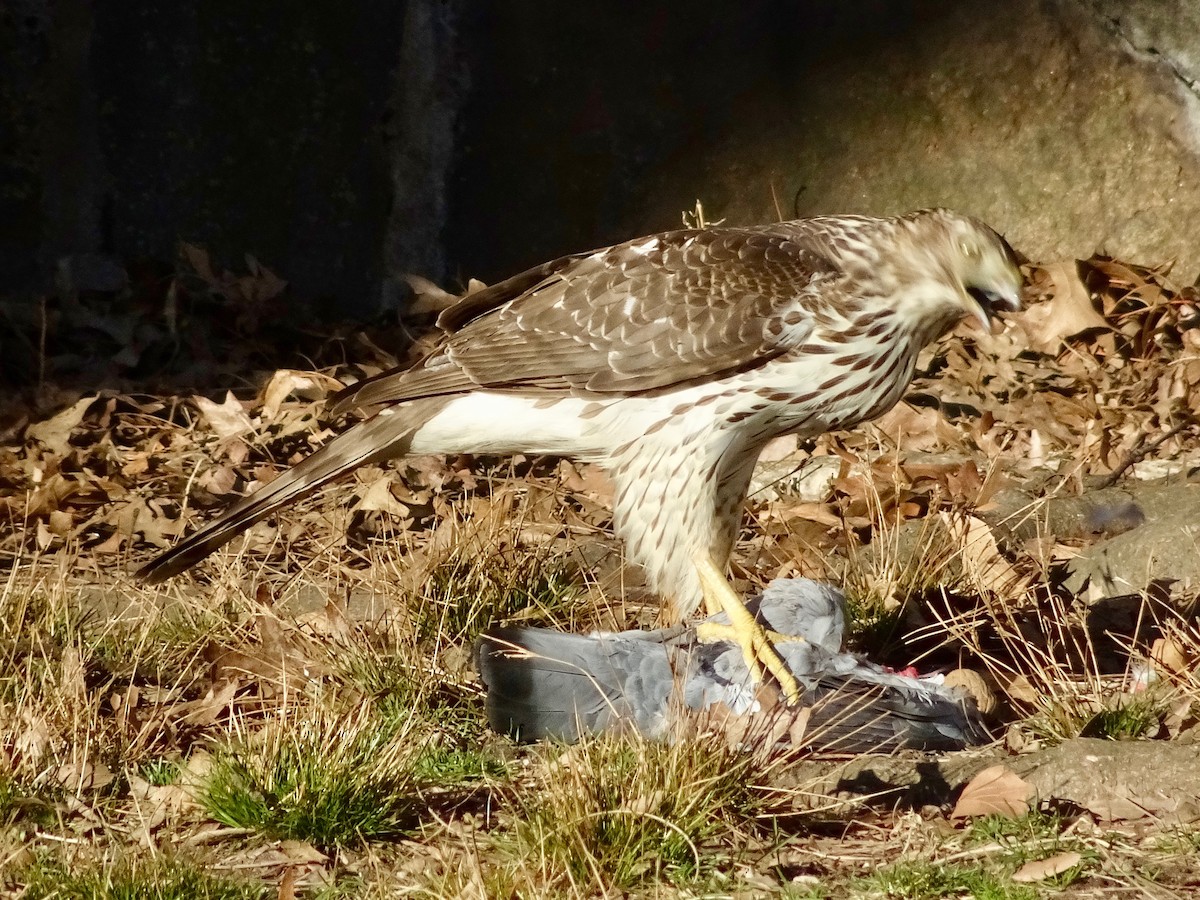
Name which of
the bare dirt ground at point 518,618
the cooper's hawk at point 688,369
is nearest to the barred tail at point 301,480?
the cooper's hawk at point 688,369

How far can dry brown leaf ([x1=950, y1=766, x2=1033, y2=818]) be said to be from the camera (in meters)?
3.15

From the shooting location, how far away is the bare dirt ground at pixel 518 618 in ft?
9.70

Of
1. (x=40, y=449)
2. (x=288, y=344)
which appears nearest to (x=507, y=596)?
(x=40, y=449)

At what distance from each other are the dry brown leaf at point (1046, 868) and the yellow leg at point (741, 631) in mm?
786

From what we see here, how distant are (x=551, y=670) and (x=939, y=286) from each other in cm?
145

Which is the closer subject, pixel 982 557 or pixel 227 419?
pixel 982 557

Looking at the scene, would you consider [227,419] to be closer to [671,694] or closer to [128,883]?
[671,694]

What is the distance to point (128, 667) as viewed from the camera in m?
3.93

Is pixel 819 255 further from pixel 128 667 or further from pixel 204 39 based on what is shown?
pixel 204 39

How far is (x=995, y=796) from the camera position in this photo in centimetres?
318

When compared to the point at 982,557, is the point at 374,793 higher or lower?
higher

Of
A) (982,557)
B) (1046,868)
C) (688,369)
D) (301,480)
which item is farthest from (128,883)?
(982,557)

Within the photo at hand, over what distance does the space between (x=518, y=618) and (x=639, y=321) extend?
915 millimetres

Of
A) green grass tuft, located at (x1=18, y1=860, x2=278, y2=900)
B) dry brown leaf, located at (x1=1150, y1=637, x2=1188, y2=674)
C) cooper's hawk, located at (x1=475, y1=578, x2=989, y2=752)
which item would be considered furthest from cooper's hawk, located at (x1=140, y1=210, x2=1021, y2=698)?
green grass tuft, located at (x1=18, y1=860, x2=278, y2=900)
